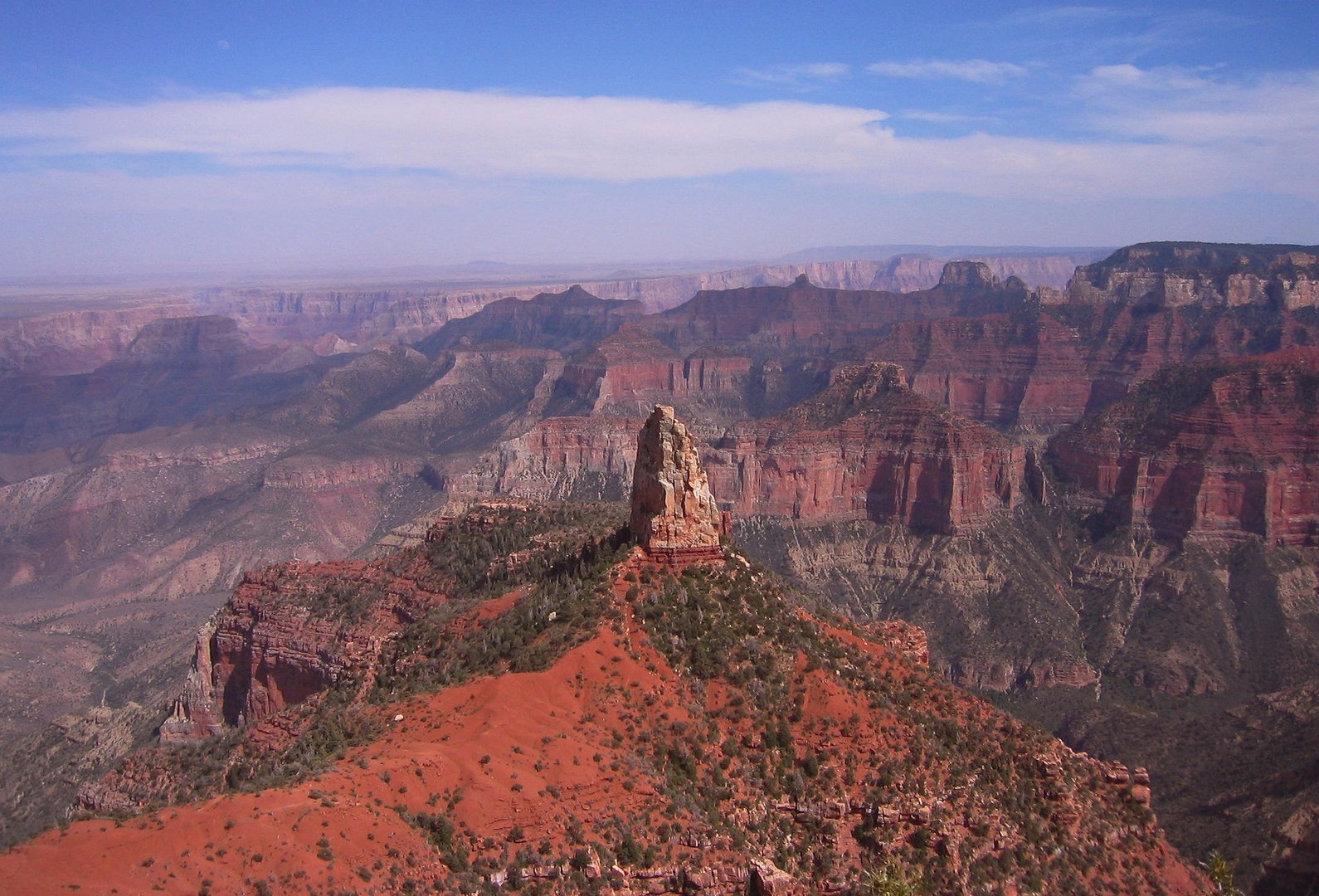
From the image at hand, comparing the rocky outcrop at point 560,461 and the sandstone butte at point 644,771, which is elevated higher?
the sandstone butte at point 644,771

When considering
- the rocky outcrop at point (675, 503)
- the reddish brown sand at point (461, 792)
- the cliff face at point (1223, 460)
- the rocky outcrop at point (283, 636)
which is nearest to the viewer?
the reddish brown sand at point (461, 792)

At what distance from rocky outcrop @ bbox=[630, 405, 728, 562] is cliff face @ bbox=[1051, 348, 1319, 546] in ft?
282

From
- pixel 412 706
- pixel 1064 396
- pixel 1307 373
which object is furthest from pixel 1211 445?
pixel 412 706

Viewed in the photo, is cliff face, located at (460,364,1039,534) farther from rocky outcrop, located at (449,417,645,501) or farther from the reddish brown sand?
the reddish brown sand

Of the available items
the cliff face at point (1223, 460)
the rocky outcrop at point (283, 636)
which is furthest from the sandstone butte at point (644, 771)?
the cliff face at point (1223, 460)

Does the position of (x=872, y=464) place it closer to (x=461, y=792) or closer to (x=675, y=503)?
(x=675, y=503)

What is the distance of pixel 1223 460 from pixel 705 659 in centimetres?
9170

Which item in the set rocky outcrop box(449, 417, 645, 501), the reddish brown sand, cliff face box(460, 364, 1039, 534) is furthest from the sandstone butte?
rocky outcrop box(449, 417, 645, 501)

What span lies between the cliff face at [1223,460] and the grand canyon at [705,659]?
1.23ft

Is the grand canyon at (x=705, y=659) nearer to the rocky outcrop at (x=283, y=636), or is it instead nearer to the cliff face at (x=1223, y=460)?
the rocky outcrop at (x=283, y=636)

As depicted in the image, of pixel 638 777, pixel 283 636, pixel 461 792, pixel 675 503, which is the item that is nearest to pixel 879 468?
pixel 283 636

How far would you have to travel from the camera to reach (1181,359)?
16450cm

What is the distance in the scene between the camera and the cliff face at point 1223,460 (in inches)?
4104

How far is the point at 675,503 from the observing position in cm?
3822
